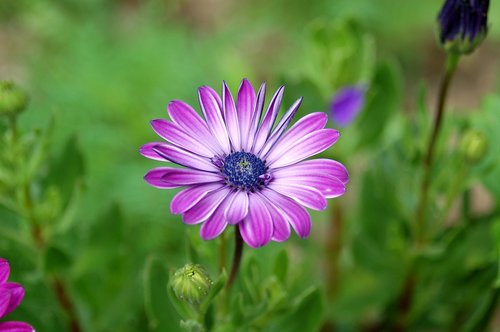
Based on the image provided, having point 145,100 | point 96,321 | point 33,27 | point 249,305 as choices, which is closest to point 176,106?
point 249,305

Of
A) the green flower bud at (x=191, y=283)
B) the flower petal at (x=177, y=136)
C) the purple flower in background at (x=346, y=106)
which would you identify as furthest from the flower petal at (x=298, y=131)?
the purple flower in background at (x=346, y=106)

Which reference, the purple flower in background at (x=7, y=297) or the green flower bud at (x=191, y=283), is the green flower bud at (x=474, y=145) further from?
the purple flower in background at (x=7, y=297)

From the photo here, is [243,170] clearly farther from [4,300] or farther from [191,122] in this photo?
[4,300]

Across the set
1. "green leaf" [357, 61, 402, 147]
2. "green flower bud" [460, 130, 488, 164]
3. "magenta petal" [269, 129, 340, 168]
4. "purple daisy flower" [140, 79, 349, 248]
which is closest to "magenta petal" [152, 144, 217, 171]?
"purple daisy flower" [140, 79, 349, 248]

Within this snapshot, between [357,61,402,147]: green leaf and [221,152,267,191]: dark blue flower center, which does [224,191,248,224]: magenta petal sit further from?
[357,61,402,147]: green leaf

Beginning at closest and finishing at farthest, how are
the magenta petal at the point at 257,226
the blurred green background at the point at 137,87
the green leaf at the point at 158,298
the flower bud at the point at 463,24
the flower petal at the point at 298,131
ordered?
1. the magenta petal at the point at 257,226
2. the flower petal at the point at 298,131
3. the flower bud at the point at 463,24
4. the green leaf at the point at 158,298
5. the blurred green background at the point at 137,87

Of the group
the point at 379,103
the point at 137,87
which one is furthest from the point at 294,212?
the point at 137,87
